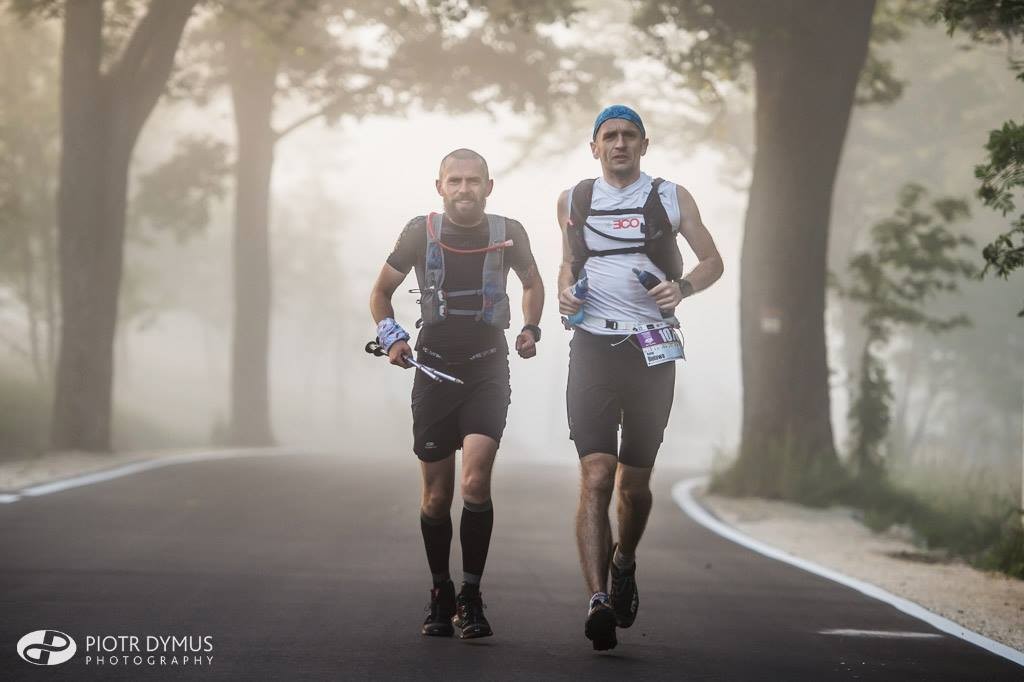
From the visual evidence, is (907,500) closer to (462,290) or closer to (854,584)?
(854,584)

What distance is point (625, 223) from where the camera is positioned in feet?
22.4

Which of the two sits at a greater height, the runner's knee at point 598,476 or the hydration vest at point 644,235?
the hydration vest at point 644,235

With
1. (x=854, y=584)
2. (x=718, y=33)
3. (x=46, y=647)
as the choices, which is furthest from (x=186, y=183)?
(x=46, y=647)

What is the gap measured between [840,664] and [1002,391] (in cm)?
3690

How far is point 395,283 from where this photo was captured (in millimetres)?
6996

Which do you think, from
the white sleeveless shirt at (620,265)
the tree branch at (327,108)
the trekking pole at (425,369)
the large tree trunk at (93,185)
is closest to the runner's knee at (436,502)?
the trekking pole at (425,369)

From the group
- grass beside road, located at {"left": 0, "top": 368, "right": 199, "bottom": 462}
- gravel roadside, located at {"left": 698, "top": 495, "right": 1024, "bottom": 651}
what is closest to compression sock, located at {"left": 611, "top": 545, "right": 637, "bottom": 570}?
gravel roadside, located at {"left": 698, "top": 495, "right": 1024, "bottom": 651}

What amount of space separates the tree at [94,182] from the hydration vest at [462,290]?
42.7 ft

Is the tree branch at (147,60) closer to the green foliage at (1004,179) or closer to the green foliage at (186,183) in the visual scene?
the green foliage at (186,183)

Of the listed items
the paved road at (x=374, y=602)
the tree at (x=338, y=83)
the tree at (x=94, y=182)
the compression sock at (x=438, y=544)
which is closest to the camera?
the paved road at (x=374, y=602)

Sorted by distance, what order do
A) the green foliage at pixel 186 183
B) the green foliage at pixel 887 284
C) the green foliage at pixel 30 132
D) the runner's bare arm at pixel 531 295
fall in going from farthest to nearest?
A: the green foliage at pixel 186 183 < the green foliage at pixel 30 132 < the green foliage at pixel 887 284 < the runner's bare arm at pixel 531 295

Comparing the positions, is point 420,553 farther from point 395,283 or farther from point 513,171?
point 513,171

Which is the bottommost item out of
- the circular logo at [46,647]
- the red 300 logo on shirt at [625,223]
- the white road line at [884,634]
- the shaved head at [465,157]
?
the white road line at [884,634]

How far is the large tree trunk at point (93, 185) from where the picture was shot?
61.9ft
